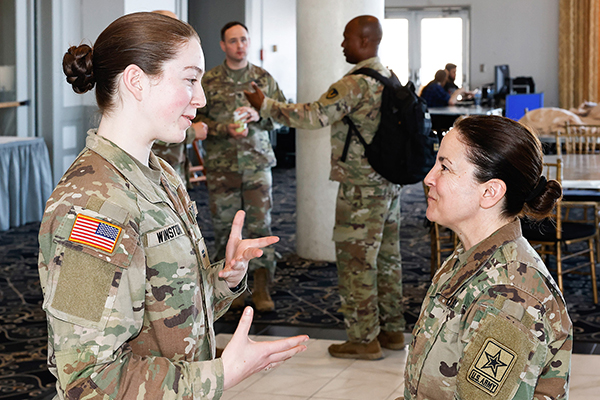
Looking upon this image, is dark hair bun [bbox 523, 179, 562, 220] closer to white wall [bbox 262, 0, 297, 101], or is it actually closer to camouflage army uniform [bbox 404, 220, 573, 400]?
camouflage army uniform [bbox 404, 220, 573, 400]

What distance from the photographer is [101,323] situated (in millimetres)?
1167

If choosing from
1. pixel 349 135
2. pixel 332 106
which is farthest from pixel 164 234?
pixel 349 135

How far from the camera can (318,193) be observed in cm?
584

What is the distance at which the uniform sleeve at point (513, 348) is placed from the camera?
Result: 1339 millimetres

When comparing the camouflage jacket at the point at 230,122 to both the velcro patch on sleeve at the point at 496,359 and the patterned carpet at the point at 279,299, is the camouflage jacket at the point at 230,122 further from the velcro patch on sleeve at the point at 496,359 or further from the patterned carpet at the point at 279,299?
the velcro patch on sleeve at the point at 496,359

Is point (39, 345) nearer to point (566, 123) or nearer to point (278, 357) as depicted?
point (278, 357)

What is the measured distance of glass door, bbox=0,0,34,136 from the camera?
7.48m

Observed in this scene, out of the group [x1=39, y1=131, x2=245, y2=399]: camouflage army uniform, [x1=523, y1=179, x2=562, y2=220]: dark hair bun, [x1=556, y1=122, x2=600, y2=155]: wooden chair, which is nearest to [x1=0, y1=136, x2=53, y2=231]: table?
[x1=556, y1=122, x2=600, y2=155]: wooden chair

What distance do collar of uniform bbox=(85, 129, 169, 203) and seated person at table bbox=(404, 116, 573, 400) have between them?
2.24ft

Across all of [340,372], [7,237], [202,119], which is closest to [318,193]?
[202,119]

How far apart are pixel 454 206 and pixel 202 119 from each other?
10.3 ft

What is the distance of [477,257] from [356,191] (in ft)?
7.10

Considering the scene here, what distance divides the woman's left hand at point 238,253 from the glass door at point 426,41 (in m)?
14.2

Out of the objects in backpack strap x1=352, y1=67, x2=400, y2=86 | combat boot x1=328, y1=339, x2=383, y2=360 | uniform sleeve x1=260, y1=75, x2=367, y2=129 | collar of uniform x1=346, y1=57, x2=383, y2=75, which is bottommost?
combat boot x1=328, y1=339, x2=383, y2=360
